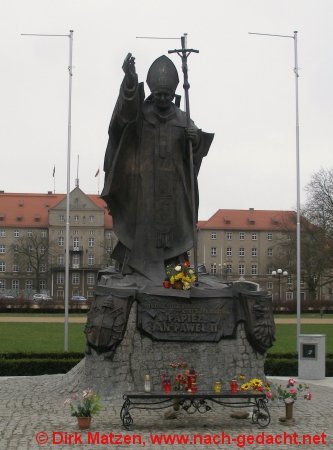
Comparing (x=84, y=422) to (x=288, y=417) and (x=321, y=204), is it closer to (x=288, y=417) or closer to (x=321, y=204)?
(x=288, y=417)

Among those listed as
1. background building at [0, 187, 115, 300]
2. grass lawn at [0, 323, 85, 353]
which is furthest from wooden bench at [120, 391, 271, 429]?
background building at [0, 187, 115, 300]


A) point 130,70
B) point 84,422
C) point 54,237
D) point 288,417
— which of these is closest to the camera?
point 84,422

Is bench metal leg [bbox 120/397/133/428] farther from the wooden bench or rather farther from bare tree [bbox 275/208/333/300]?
bare tree [bbox 275/208/333/300]

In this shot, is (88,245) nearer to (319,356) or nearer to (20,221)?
(20,221)

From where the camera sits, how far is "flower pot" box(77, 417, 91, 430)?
981 cm

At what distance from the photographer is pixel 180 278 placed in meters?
12.1

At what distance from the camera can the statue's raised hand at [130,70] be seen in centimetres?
1193

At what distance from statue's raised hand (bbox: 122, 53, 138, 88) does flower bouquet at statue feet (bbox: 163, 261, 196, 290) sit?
3206 millimetres

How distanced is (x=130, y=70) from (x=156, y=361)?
4.82m

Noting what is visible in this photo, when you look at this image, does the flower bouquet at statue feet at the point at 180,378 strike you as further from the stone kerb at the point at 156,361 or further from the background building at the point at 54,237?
the background building at the point at 54,237

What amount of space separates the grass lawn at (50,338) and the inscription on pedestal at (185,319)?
8434mm

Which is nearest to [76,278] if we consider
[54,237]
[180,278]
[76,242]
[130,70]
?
[76,242]

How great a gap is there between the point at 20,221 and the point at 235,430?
273ft

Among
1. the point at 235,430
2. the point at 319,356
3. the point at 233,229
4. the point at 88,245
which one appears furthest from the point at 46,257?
the point at 235,430
